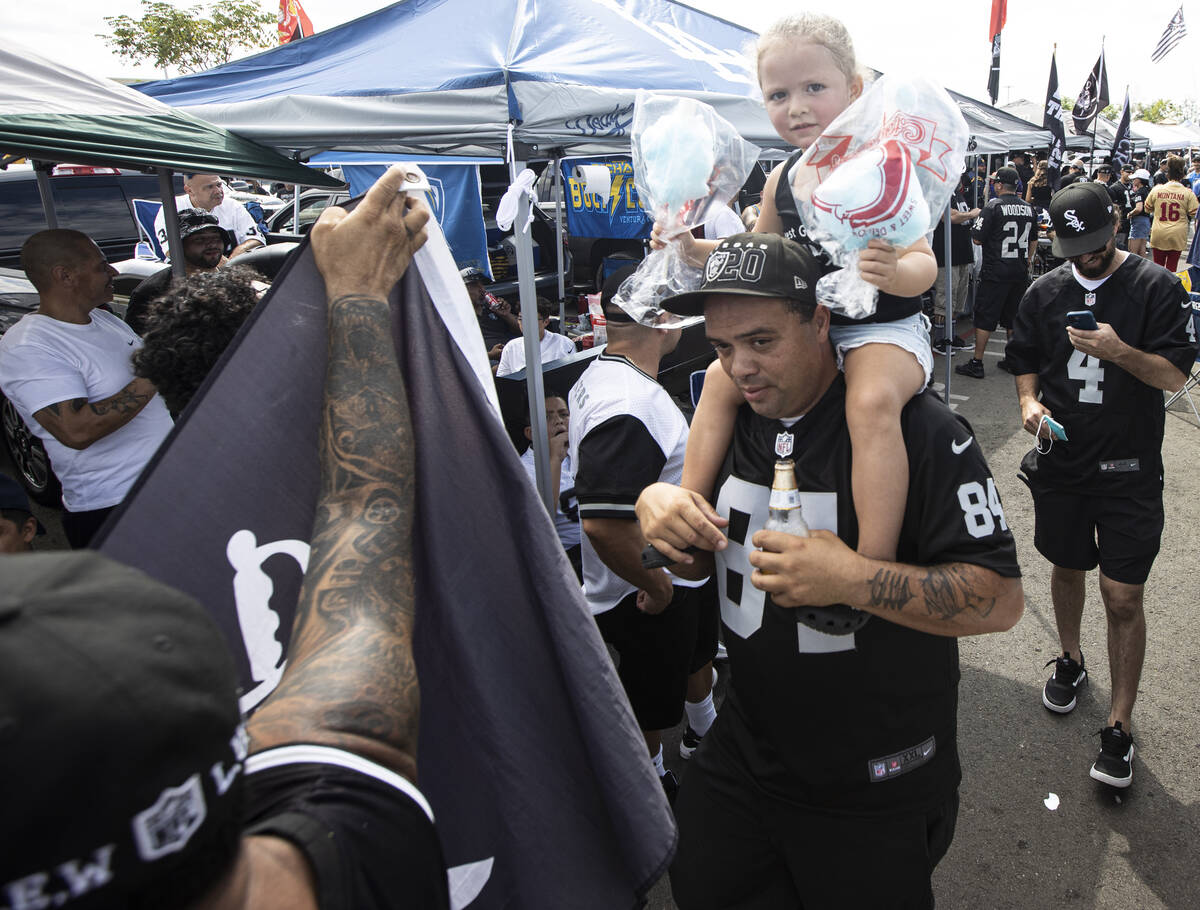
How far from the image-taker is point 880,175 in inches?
58.4

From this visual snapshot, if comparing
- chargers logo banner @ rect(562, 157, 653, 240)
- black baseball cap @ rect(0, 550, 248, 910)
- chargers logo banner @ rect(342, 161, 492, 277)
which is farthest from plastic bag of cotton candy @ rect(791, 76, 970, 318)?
chargers logo banner @ rect(562, 157, 653, 240)

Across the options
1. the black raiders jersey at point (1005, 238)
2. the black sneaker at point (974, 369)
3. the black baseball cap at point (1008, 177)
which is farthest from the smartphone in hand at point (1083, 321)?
the black baseball cap at point (1008, 177)

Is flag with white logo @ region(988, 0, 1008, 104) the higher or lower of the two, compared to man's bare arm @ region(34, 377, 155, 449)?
higher

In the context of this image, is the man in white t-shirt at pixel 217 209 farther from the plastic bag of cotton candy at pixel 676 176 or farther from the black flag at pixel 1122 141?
the black flag at pixel 1122 141

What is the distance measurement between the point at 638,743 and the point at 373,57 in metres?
4.11

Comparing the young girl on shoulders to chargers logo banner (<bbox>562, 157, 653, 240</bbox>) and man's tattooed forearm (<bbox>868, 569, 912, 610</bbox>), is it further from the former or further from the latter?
chargers logo banner (<bbox>562, 157, 653, 240</bbox>)

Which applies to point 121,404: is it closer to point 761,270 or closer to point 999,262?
point 761,270

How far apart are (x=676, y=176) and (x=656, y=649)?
180 centimetres

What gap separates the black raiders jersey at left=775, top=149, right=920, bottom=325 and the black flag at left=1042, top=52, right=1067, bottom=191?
11816 mm

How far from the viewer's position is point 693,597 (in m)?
3.05

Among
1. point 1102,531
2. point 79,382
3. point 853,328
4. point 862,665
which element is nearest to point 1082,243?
point 1102,531

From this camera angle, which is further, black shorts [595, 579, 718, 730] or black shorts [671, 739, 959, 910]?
black shorts [595, 579, 718, 730]

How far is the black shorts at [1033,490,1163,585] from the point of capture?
3.28 m

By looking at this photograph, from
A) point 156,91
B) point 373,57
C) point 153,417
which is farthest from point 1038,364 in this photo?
point 156,91
